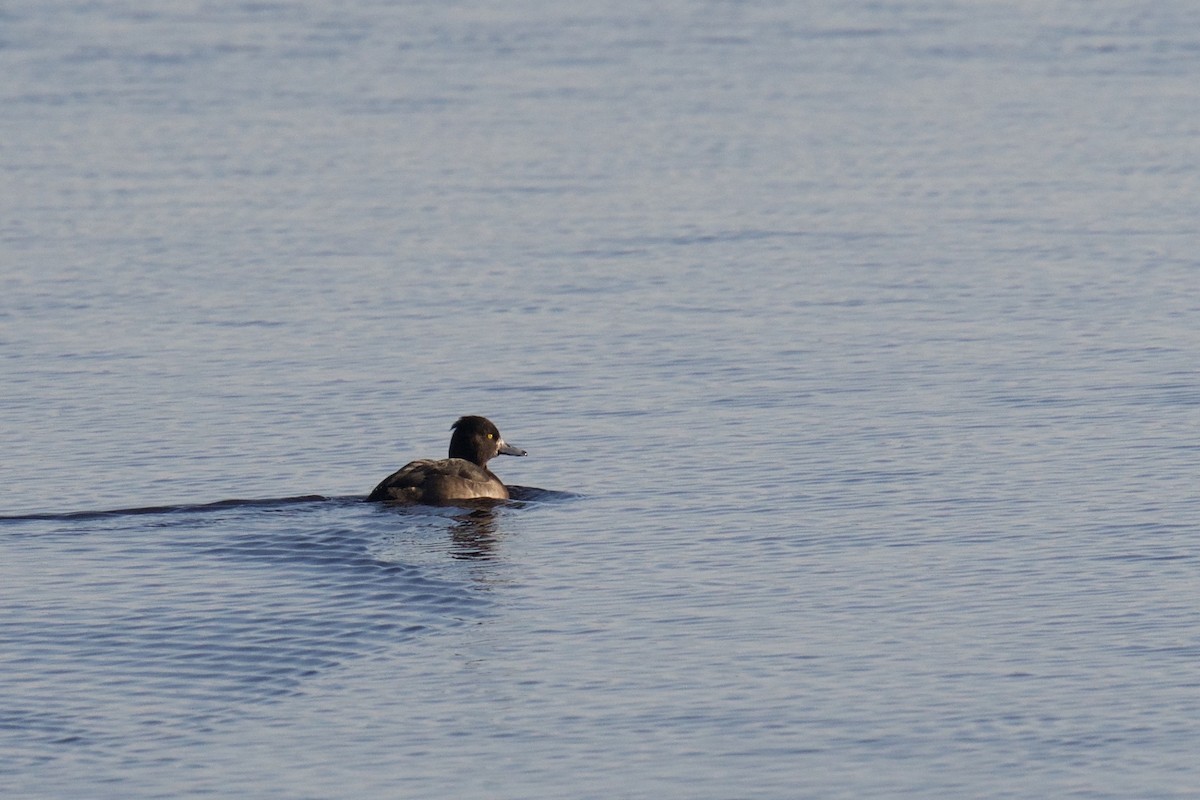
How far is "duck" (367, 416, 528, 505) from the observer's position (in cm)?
2100

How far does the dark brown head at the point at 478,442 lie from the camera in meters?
22.3

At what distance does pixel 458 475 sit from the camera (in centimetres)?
2159

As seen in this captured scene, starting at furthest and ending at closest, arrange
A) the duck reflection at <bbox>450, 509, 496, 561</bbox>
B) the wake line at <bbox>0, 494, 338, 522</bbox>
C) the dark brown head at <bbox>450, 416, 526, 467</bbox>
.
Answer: the dark brown head at <bbox>450, 416, 526, 467</bbox> → the wake line at <bbox>0, 494, 338, 522</bbox> → the duck reflection at <bbox>450, 509, 496, 561</bbox>

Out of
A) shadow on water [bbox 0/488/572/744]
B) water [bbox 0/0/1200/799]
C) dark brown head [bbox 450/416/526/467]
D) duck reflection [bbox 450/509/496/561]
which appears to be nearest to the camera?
water [bbox 0/0/1200/799]

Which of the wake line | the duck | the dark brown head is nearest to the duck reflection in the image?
the duck

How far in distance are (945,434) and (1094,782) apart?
32.3 feet

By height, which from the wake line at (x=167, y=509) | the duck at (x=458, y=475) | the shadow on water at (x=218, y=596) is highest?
the duck at (x=458, y=475)

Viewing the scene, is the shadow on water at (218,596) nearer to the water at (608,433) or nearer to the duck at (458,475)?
the water at (608,433)

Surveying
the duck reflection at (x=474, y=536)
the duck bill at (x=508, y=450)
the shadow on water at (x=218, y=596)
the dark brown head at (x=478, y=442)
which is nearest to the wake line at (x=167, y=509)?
the shadow on water at (x=218, y=596)

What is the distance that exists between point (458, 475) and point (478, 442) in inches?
32.2

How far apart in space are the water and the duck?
242 mm

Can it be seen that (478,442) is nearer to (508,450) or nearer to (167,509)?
(508,450)

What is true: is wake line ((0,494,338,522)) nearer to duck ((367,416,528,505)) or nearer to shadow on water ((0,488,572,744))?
shadow on water ((0,488,572,744))

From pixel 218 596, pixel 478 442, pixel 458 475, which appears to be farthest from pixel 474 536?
pixel 218 596
